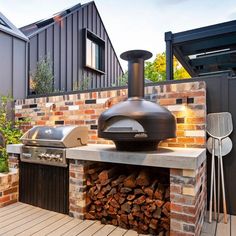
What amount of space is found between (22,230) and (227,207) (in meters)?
2.39

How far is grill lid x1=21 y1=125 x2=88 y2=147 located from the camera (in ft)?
9.02

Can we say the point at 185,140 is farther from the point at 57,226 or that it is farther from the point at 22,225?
the point at 22,225

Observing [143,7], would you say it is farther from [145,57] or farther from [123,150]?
[123,150]

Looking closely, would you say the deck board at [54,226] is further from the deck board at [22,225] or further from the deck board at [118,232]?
the deck board at [118,232]

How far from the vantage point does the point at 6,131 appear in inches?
133

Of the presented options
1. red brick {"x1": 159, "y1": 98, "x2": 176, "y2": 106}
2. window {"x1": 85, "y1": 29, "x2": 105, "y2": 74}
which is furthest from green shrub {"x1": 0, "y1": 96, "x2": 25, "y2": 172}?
window {"x1": 85, "y1": 29, "x2": 105, "y2": 74}

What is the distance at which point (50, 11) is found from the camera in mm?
6574

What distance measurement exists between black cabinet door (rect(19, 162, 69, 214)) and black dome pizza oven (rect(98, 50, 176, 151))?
89 centimetres

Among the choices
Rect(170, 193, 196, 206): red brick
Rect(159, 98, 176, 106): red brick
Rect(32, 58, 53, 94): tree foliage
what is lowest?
Rect(170, 193, 196, 206): red brick

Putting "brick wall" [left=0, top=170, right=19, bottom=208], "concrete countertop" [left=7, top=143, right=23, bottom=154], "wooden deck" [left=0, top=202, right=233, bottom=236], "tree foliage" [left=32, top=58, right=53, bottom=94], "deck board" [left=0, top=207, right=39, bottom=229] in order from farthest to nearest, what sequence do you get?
"tree foliage" [left=32, top=58, right=53, bottom=94], "concrete countertop" [left=7, top=143, right=23, bottom=154], "brick wall" [left=0, top=170, right=19, bottom=208], "deck board" [left=0, top=207, right=39, bottom=229], "wooden deck" [left=0, top=202, right=233, bottom=236]

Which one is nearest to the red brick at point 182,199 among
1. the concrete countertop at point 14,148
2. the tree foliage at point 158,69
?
the concrete countertop at point 14,148

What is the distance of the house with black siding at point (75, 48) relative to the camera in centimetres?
551

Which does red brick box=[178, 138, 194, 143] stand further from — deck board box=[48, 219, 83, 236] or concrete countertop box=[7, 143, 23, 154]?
concrete countertop box=[7, 143, 23, 154]

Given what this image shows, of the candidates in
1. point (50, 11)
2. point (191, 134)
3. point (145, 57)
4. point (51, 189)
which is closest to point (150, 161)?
point (191, 134)
